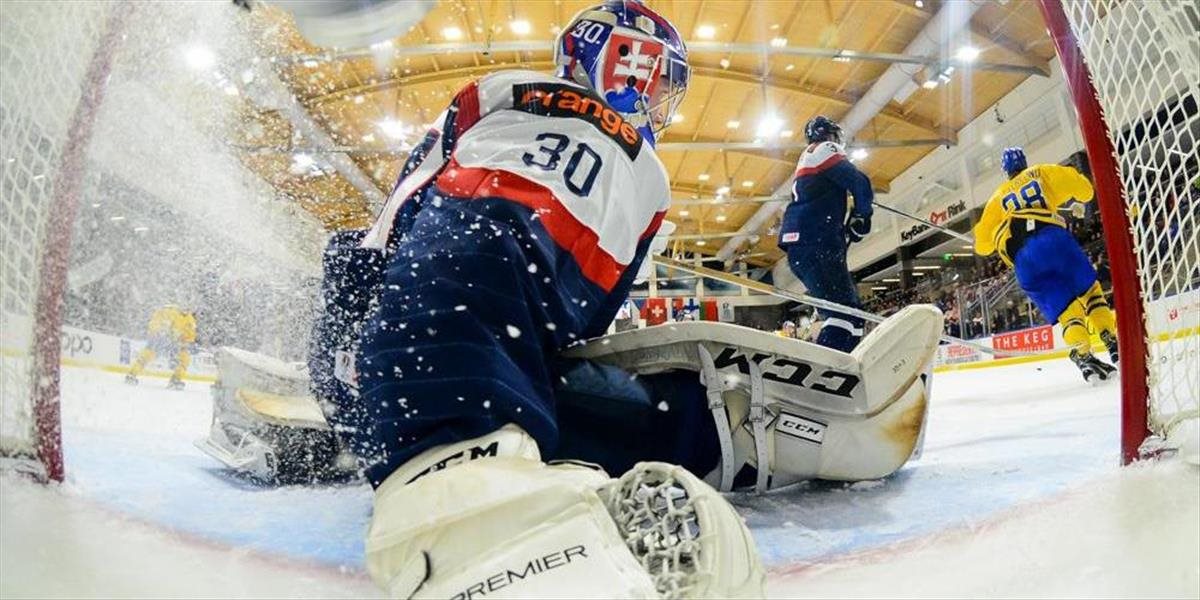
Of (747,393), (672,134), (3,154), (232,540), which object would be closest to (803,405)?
(747,393)

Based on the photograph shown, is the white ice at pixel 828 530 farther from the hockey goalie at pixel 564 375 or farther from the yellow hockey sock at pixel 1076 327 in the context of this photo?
the yellow hockey sock at pixel 1076 327

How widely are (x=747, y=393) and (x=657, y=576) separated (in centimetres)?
78

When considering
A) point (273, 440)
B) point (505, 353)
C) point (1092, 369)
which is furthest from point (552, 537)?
point (1092, 369)

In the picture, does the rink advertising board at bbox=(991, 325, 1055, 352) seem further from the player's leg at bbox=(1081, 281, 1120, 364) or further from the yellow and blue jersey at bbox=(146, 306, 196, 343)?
the yellow and blue jersey at bbox=(146, 306, 196, 343)

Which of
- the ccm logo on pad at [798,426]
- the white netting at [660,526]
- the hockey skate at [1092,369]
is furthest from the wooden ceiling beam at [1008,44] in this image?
the white netting at [660,526]

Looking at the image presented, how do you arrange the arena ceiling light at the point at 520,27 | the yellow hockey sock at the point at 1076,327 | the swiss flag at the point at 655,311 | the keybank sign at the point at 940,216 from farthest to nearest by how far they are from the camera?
the keybank sign at the point at 940,216, the arena ceiling light at the point at 520,27, the swiss flag at the point at 655,311, the yellow hockey sock at the point at 1076,327

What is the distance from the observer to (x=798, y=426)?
1248 mm

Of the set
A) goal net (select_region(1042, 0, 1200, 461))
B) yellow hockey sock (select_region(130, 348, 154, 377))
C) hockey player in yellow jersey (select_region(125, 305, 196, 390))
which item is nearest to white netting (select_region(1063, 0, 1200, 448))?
goal net (select_region(1042, 0, 1200, 461))

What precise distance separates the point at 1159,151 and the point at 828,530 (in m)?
0.68

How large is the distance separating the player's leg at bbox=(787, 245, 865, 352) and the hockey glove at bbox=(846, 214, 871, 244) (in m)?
0.11

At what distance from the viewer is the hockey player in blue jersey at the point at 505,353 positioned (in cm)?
50

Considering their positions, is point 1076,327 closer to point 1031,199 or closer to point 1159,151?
point 1031,199

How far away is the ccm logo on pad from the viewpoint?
1.25 metres

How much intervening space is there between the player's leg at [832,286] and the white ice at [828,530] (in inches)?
77.5
